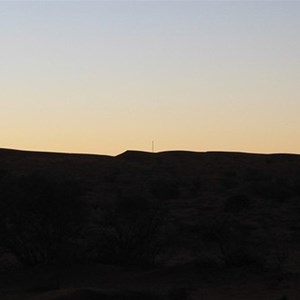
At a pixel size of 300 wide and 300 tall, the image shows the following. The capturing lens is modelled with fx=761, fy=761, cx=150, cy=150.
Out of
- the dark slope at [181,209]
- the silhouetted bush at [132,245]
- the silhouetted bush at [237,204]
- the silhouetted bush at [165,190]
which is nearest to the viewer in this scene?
the dark slope at [181,209]

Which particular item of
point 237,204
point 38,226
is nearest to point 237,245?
point 38,226

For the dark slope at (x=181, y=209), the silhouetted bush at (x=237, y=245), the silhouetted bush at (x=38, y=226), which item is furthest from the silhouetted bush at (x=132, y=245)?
the silhouetted bush at (x=237, y=245)

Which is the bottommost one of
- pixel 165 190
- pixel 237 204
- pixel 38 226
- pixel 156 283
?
pixel 156 283

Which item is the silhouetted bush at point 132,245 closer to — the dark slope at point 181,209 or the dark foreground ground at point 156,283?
the dark slope at point 181,209

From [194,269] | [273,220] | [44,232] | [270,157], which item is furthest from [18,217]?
[270,157]

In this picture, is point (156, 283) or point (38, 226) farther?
point (38, 226)

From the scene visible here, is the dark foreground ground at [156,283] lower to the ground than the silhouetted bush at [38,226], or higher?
lower

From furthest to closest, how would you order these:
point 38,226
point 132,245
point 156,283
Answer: point 132,245, point 38,226, point 156,283

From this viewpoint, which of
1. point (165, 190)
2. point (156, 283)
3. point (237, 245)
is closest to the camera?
point (156, 283)

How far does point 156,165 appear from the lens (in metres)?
74.2

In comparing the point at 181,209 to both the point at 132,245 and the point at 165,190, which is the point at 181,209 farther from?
the point at 132,245

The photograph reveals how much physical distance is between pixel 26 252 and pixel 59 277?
2389 millimetres

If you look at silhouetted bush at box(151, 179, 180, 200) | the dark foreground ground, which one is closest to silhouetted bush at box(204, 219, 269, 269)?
the dark foreground ground

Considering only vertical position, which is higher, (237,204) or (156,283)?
(237,204)
